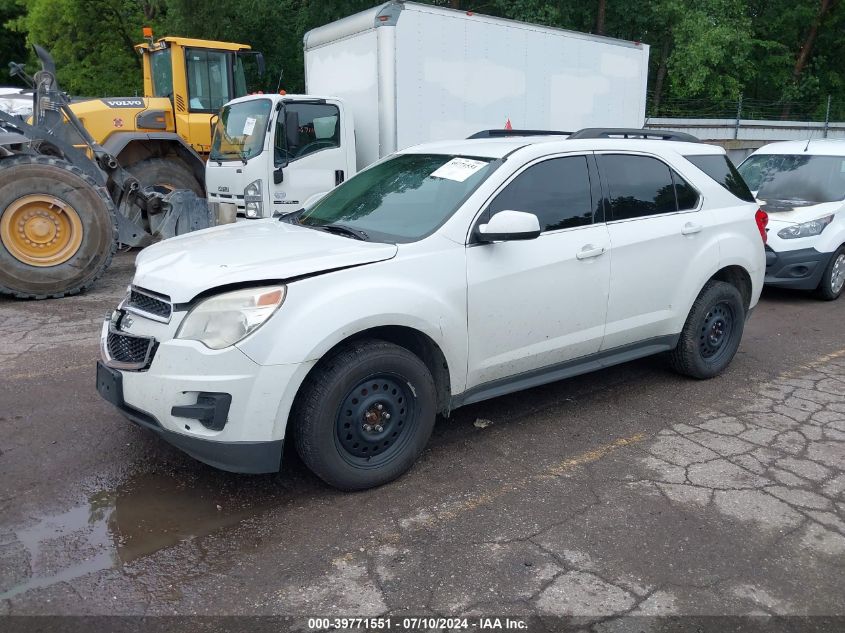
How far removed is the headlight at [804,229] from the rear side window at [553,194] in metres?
4.67

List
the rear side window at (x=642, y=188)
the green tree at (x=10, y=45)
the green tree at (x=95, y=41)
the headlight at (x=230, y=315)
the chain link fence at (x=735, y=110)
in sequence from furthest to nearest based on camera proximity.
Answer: the green tree at (x=10, y=45) < the chain link fence at (x=735, y=110) < the green tree at (x=95, y=41) < the rear side window at (x=642, y=188) < the headlight at (x=230, y=315)

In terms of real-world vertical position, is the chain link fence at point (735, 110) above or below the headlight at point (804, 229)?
above

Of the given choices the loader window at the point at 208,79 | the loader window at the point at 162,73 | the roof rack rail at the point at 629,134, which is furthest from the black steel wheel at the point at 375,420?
the loader window at the point at 162,73

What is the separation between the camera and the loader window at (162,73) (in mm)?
11681

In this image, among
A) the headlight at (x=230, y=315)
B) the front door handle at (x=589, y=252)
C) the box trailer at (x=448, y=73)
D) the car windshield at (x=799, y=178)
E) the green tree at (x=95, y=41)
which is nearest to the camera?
the headlight at (x=230, y=315)

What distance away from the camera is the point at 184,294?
11.1ft

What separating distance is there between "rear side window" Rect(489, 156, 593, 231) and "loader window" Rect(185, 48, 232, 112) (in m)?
8.72

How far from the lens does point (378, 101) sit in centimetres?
918

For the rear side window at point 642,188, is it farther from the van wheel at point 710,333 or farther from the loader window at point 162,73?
the loader window at point 162,73

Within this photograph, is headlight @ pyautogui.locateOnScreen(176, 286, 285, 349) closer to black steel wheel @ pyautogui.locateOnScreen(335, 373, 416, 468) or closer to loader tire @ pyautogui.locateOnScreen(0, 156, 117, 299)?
black steel wheel @ pyautogui.locateOnScreen(335, 373, 416, 468)

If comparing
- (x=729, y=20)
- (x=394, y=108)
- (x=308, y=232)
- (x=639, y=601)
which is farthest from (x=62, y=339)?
(x=729, y=20)

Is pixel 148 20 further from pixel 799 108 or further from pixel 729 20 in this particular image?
pixel 799 108

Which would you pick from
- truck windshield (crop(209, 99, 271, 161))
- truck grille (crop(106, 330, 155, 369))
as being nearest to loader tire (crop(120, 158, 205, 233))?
truck windshield (crop(209, 99, 271, 161))

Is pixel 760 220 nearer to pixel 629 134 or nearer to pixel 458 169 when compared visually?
pixel 629 134
